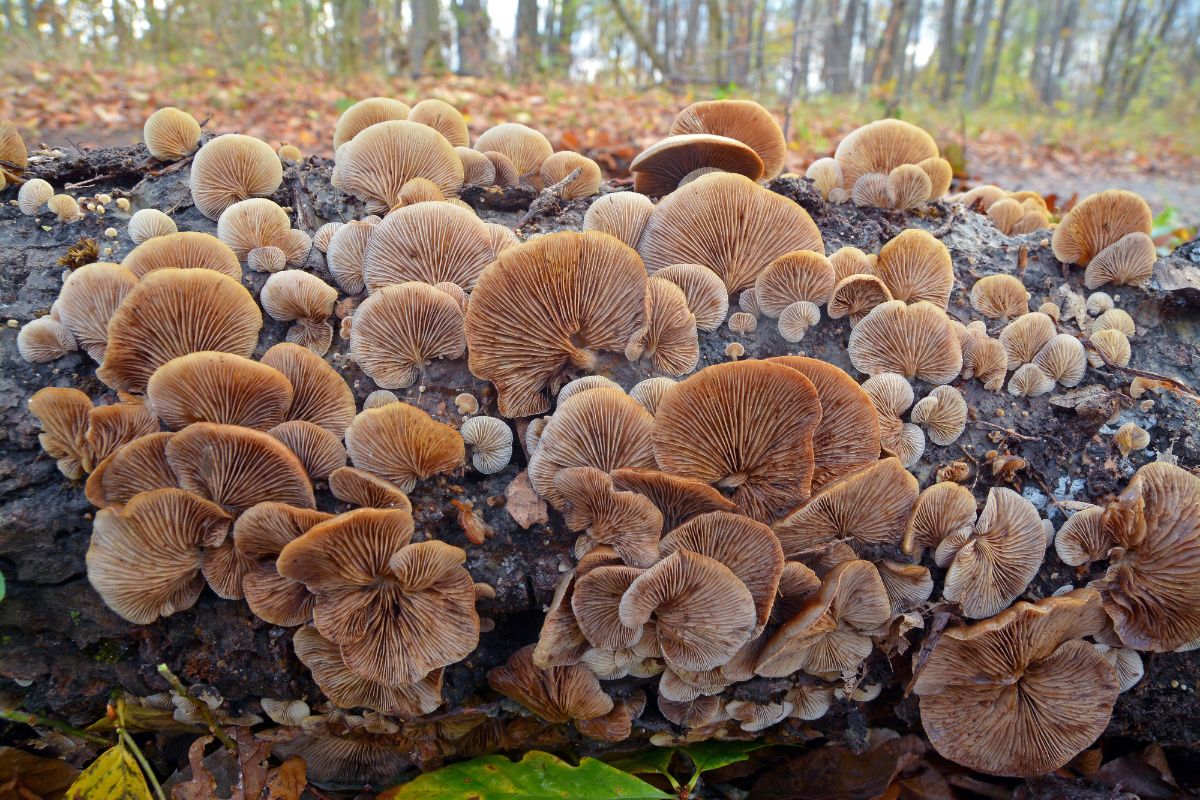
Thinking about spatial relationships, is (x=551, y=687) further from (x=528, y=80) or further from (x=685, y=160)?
(x=528, y=80)

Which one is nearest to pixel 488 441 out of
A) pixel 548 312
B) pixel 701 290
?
pixel 548 312

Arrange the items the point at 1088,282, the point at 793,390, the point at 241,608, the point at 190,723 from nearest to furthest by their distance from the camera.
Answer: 1. the point at 793,390
2. the point at 241,608
3. the point at 190,723
4. the point at 1088,282

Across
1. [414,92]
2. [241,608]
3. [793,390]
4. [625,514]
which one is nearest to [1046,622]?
[793,390]

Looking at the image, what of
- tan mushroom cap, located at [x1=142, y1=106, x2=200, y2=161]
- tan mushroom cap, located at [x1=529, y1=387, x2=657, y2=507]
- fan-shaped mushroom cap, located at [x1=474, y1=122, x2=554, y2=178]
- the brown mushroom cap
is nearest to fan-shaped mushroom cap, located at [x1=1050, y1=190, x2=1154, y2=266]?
tan mushroom cap, located at [x1=529, y1=387, x2=657, y2=507]

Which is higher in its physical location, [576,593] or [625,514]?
[625,514]

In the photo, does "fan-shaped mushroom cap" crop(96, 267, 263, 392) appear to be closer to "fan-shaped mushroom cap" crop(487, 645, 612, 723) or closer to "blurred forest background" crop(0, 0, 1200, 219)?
"fan-shaped mushroom cap" crop(487, 645, 612, 723)

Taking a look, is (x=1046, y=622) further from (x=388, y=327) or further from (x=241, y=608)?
(x=241, y=608)

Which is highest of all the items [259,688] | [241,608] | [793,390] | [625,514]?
[793,390]
